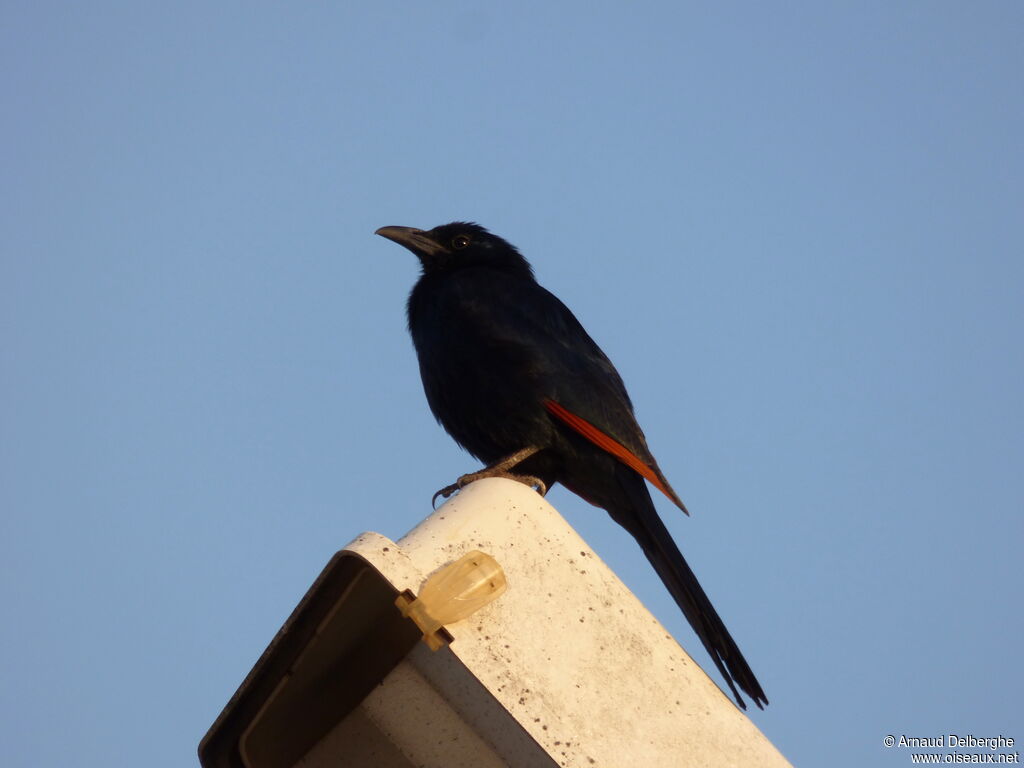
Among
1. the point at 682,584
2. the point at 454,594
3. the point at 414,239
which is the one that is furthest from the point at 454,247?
the point at 454,594

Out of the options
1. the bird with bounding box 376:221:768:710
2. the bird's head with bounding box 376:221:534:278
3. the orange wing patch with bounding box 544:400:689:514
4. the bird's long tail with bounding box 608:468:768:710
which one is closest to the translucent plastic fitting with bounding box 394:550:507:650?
the bird's long tail with bounding box 608:468:768:710

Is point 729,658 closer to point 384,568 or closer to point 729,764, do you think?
point 729,764

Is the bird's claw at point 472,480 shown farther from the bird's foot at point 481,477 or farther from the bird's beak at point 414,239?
the bird's beak at point 414,239

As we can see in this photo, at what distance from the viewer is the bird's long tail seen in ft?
13.6

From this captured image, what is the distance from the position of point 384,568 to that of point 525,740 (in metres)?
0.49

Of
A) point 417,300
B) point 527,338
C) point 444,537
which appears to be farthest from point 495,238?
point 444,537

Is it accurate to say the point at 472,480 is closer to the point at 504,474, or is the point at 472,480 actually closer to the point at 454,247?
the point at 504,474

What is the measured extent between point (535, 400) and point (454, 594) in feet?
8.18

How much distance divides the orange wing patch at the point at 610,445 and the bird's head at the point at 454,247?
47.7 inches

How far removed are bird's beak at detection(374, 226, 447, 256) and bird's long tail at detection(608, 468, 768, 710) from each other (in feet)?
5.72

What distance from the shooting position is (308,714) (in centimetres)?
299

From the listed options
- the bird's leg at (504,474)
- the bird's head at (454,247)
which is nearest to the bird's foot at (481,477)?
the bird's leg at (504,474)

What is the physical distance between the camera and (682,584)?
462 cm

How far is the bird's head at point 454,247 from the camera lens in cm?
620
